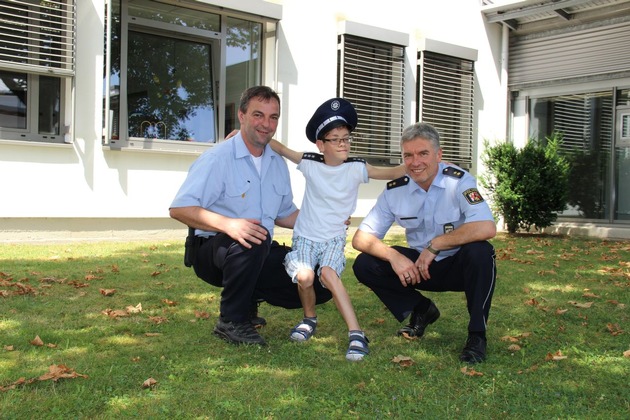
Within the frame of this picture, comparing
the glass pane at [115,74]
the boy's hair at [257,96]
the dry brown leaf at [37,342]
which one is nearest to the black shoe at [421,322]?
the boy's hair at [257,96]

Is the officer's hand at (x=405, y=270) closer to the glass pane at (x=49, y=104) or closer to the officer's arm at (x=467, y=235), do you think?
the officer's arm at (x=467, y=235)

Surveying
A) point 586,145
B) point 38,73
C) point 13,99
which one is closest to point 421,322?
point 38,73

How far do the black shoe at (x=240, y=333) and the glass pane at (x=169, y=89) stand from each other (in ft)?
16.6

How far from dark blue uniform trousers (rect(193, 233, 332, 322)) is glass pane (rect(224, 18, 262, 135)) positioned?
5.35 metres

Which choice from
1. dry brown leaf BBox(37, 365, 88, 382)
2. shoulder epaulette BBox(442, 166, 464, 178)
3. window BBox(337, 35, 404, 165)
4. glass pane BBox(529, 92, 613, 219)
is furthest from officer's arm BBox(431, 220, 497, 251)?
glass pane BBox(529, 92, 613, 219)

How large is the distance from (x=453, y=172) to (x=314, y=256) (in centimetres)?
89

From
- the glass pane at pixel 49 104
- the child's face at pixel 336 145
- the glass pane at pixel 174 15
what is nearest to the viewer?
the child's face at pixel 336 145

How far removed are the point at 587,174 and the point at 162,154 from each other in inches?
280

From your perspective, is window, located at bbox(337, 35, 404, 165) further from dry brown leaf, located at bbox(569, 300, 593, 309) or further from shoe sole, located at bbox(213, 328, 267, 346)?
shoe sole, located at bbox(213, 328, 267, 346)

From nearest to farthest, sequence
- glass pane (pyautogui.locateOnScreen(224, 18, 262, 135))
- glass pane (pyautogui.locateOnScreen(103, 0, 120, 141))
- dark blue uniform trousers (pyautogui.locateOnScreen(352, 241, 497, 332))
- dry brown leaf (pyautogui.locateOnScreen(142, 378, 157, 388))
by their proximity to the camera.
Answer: dry brown leaf (pyautogui.locateOnScreen(142, 378, 157, 388))
dark blue uniform trousers (pyautogui.locateOnScreen(352, 241, 497, 332))
glass pane (pyautogui.locateOnScreen(103, 0, 120, 141))
glass pane (pyautogui.locateOnScreen(224, 18, 262, 135))

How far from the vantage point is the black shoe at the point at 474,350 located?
309 centimetres

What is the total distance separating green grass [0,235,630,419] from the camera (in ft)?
8.11

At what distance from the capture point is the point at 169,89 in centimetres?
835

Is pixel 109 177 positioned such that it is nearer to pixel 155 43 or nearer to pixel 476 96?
pixel 155 43
